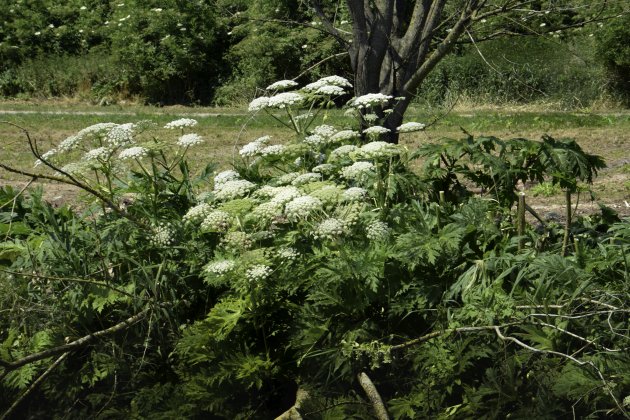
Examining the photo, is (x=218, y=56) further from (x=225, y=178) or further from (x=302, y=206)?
(x=302, y=206)

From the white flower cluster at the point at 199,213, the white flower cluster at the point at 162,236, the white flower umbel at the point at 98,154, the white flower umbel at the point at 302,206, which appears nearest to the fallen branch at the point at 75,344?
the white flower cluster at the point at 162,236

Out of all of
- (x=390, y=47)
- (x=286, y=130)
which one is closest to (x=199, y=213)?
(x=390, y=47)

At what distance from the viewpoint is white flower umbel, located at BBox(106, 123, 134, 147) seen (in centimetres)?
430

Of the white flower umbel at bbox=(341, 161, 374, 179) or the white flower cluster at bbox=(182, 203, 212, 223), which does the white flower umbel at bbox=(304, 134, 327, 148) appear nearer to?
the white flower umbel at bbox=(341, 161, 374, 179)

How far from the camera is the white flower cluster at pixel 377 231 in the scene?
3752 mm

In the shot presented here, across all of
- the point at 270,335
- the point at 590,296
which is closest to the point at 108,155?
the point at 270,335

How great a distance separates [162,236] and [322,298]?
843 mm

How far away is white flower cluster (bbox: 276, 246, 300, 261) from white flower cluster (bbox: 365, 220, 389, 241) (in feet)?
1.06

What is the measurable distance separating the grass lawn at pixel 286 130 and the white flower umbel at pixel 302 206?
196 inches

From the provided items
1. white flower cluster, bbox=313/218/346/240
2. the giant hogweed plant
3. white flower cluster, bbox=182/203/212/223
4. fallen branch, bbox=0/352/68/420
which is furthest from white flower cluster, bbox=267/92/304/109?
fallen branch, bbox=0/352/68/420

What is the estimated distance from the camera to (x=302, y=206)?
12.3 feet

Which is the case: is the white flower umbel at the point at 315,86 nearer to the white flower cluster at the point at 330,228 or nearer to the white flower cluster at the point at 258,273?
the white flower cluster at the point at 330,228

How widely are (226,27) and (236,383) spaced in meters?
20.0

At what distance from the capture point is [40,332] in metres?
4.20
